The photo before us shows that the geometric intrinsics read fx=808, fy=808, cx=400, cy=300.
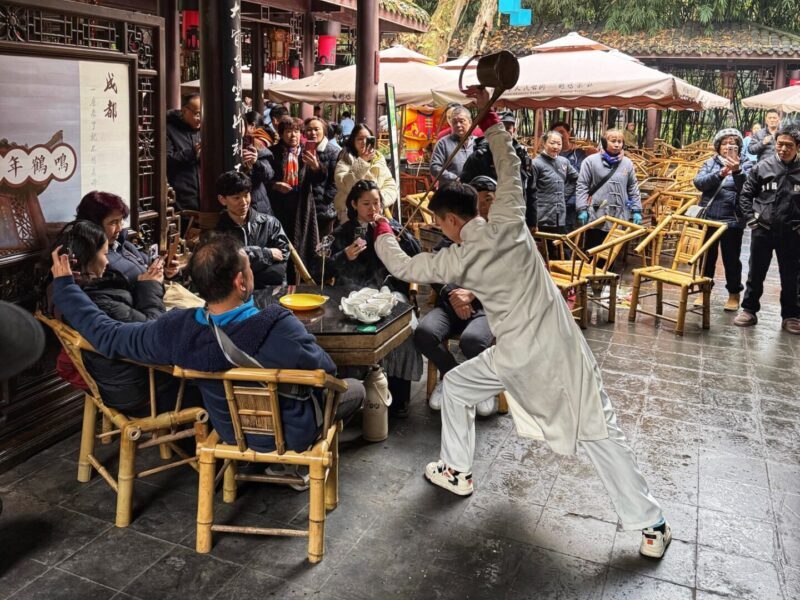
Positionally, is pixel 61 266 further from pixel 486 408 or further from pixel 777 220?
pixel 777 220

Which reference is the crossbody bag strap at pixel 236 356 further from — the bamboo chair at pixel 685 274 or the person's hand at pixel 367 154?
the bamboo chair at pixel 685 274

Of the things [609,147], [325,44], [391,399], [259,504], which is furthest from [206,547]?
[325,44]

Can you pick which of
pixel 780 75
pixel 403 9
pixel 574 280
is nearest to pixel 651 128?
pixel 780 75

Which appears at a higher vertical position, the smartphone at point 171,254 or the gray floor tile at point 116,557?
the smartphone at point 171,254

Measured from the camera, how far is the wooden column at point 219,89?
16.0 ft

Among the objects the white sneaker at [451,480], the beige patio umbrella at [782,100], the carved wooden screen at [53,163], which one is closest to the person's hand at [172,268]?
the carved wooden screen at [53,163]

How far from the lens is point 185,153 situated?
20.5ft

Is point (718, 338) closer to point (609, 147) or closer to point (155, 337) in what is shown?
point (609, 147)

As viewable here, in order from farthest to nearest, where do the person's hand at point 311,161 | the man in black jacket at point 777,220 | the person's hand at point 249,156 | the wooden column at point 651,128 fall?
the wooden column at point 651,128 → the man in black jacket at point 777,220 → the person's hand at point 311,161 → the person's hand at point 249,156

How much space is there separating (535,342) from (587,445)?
485 millimetres

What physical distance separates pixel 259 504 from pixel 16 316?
2.49 m

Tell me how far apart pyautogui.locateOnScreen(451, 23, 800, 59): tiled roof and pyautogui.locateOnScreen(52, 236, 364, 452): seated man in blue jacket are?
1635 cm

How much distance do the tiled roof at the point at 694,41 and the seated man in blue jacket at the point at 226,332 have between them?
1635cm

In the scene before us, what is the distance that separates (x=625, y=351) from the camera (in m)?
6.31
